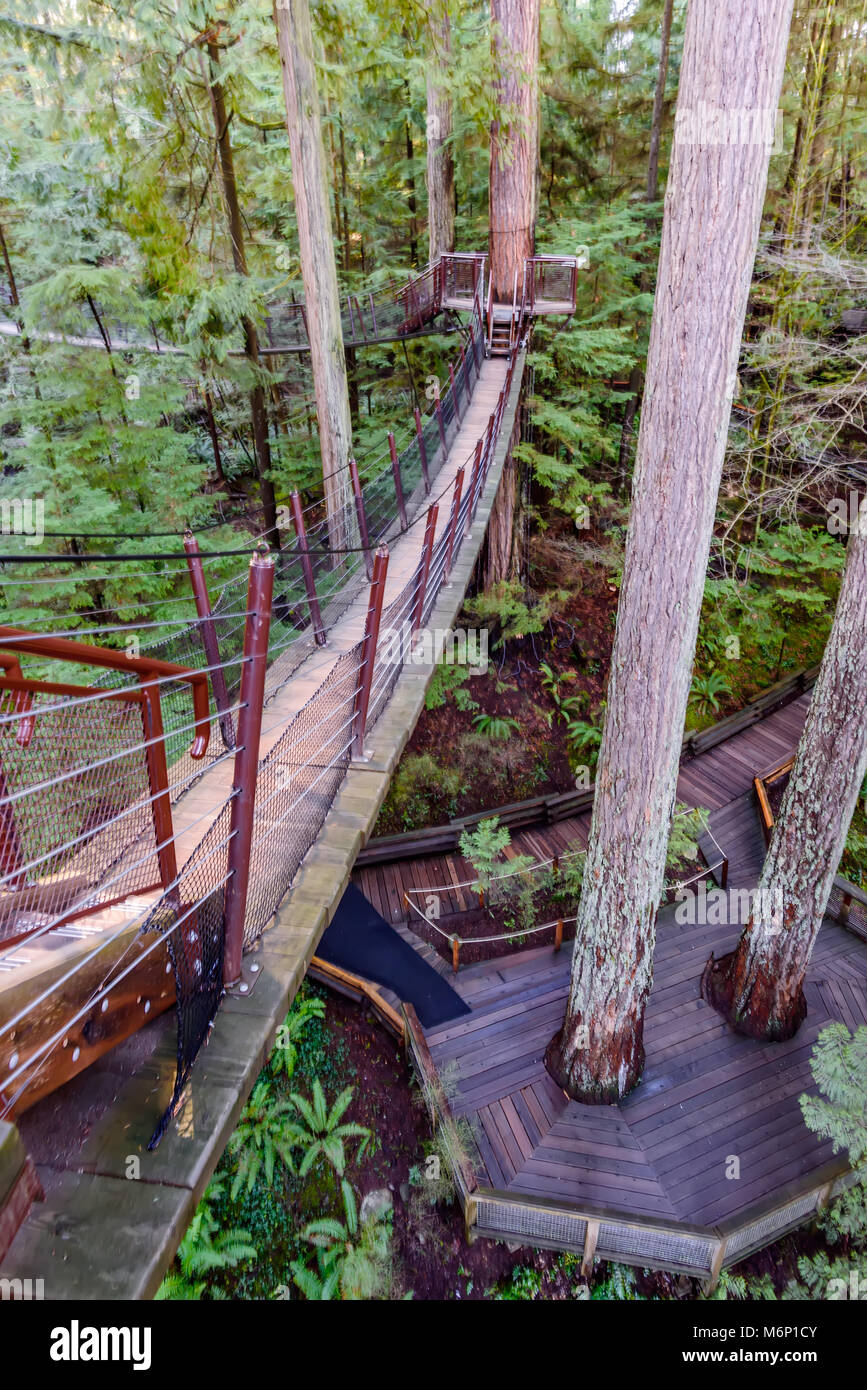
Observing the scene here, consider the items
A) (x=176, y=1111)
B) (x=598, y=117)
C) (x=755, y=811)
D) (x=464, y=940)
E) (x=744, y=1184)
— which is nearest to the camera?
(x=176, y=1111)

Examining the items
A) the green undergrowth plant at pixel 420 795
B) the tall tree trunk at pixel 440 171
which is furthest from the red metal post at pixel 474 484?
the tall tree trunk at pixel 440 171

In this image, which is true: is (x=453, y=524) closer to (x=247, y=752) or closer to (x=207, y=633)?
(x=207, y=633)

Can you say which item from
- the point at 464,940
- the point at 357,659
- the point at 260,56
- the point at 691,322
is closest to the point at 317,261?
the point at 260,56

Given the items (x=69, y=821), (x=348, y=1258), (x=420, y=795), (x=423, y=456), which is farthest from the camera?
(x=420, y=795)

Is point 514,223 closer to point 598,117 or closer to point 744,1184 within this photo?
point 598,117

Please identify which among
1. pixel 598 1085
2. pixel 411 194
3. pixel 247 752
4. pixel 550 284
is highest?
pixel 411 194

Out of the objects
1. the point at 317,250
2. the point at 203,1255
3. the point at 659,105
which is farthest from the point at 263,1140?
the point at 659,105
